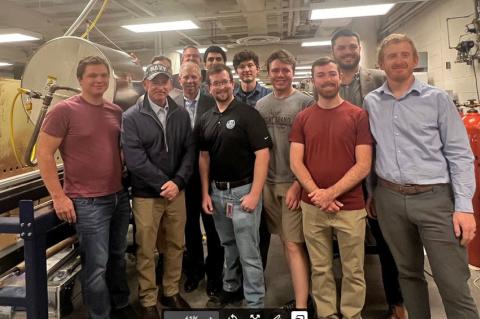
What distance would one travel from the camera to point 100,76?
2035mm

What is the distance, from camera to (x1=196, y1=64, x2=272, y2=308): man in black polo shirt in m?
2.12

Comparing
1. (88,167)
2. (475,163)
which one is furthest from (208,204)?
(475,163)

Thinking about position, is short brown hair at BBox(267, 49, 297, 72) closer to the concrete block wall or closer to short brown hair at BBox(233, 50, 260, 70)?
short brown hair at BBox(233, 50, 260, 70)

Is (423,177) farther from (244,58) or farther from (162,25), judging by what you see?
(162,25)

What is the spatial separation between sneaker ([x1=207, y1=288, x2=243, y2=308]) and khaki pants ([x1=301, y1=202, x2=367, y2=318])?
2.21 ft

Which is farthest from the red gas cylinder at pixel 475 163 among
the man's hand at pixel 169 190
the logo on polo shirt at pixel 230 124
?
the man's hand at pixel 169 190

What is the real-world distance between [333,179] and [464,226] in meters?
0.62

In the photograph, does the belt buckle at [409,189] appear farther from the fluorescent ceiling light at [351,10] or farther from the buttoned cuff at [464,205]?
the fluorescent ceiling light at [351,10]

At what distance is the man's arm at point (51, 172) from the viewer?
191cm

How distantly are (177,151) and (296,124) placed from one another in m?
0.78

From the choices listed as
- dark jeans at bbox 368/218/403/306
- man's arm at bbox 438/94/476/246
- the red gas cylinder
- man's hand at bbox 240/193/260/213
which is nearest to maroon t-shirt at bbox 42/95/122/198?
man's hand at bbox 240/193/260/213

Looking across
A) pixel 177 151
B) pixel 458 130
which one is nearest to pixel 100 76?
pixel 177 151

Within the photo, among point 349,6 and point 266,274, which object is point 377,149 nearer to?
point 266,274

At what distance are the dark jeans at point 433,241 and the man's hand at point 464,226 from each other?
0.08 feet
